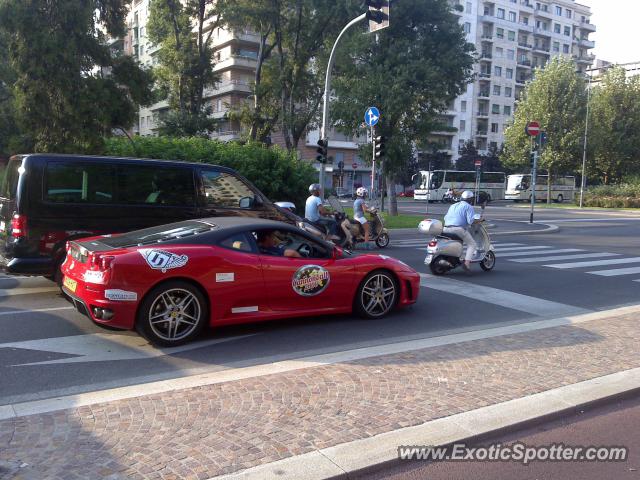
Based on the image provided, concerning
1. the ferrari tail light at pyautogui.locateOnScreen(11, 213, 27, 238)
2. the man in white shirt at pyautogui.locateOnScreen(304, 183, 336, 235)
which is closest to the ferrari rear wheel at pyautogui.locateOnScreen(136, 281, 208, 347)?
the ferrari tail light at pyautogui.locateOnScreen(11, 213, 27, 238)

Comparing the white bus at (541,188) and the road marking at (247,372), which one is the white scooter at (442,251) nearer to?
the road marking at (247,372)

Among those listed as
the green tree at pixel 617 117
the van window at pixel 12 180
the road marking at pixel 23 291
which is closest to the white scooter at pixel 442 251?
the road marking at pixel 23 291

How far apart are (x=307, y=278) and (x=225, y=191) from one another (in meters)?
3.31

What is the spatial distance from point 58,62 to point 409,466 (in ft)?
56.1

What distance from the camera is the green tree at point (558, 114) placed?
46.5 meters

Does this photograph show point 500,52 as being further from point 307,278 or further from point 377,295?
point 307,278

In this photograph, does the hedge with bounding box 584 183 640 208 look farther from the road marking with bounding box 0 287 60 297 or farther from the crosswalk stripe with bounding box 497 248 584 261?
the road marking with bounding box 0 287 60 297

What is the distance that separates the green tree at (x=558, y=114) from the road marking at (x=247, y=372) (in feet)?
142

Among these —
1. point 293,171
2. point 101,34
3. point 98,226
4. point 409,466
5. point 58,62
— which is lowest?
point 409,466

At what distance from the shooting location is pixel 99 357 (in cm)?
558

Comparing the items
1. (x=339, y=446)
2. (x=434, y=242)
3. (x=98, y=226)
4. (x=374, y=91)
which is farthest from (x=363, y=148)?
(x=339, y=446)

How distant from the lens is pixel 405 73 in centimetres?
2328

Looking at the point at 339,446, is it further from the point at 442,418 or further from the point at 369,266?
the point at 369,266

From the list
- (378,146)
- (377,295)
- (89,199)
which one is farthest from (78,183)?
(378,146)
